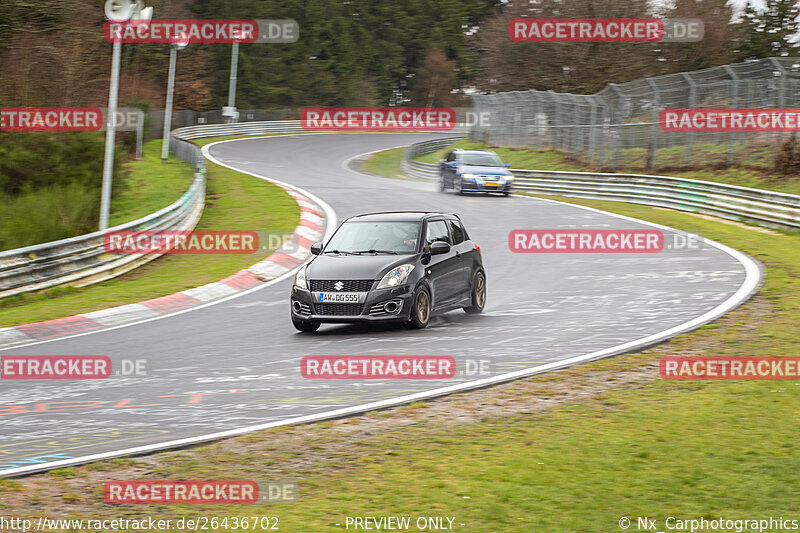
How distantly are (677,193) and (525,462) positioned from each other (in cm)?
2314

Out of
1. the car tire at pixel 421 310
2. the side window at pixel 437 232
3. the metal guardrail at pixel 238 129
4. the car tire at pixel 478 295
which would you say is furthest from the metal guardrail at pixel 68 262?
the metal guardrail at pixel 238 129

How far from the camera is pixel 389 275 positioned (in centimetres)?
1197

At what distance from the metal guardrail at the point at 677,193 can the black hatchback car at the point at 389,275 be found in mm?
12302

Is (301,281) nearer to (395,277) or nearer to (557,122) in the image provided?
(395,277)

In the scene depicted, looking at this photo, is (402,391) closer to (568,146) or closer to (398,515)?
(398,515)

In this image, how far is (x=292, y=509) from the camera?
563 cm

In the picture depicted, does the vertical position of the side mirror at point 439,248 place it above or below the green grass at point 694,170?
below

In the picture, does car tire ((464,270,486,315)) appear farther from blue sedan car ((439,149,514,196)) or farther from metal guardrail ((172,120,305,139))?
metal guardrail ((172,120,305,139))

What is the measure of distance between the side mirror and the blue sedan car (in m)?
18.5

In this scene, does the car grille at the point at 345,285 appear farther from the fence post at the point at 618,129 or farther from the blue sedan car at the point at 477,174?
the fence post at the point at 618,129

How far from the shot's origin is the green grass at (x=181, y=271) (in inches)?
573

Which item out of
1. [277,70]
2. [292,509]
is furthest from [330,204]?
[277,70]

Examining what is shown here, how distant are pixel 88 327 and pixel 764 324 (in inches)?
346

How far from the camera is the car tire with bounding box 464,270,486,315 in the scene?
13.7 metres
